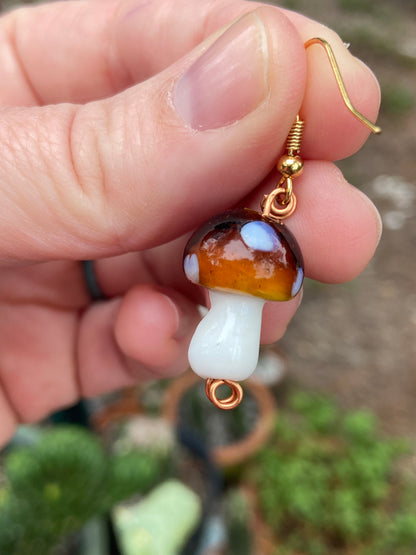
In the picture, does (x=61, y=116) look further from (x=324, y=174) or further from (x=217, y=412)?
(x=217, y=412)

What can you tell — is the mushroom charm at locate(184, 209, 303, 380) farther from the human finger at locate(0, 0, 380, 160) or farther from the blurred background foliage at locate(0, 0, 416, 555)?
the blurred background foliage at locate(0, 0, 416, 555)

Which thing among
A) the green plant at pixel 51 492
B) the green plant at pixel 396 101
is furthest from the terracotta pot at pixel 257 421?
the green plant at pixel 396 101

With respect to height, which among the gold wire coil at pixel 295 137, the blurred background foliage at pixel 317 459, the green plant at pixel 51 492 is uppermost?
the gold wire coil at pixel 295 137

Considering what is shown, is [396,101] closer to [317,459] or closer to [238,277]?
[317,459]

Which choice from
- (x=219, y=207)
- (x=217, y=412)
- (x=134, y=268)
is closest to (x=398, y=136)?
(x=217, y=412)

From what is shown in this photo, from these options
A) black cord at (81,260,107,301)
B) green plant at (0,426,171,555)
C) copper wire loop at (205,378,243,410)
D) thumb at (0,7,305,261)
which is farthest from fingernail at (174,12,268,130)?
green plant at (0,426,171,555)

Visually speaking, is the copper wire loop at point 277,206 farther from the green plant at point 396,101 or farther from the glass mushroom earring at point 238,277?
the green plant at point 396,101

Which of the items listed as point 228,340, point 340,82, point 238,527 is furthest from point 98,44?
point 238,527
